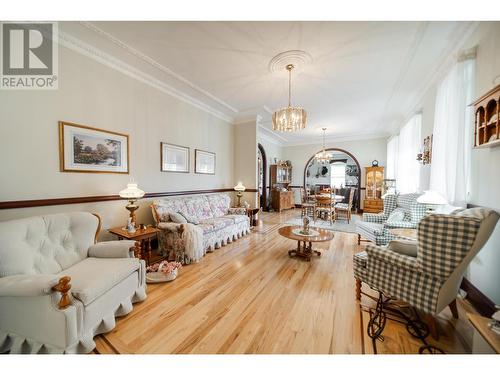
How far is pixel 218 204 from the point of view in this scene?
438 cm

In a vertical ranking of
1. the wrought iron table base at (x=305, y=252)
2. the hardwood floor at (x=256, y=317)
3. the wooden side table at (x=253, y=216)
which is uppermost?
the wooden side table at (x=253, y=216)

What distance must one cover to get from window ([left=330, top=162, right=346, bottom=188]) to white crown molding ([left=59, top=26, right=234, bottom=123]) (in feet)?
27.6

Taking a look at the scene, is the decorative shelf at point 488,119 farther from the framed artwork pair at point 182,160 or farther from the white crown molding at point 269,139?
the white crown molding at point 269,139

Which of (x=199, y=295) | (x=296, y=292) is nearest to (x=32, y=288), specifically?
(x=199, y=295)

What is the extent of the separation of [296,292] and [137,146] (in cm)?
329

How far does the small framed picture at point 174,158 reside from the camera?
3.59 m

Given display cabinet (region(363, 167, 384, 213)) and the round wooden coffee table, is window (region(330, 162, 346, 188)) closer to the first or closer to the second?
display cabinet (region(363, 167, 384, 213))

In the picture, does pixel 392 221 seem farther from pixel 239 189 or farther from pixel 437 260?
pixel 239 189

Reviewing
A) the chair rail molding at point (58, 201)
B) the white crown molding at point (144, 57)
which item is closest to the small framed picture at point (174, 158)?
the chair rail molding at point (58, 201)

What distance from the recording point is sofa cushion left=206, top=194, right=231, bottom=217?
4184mm

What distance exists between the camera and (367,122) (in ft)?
19.2

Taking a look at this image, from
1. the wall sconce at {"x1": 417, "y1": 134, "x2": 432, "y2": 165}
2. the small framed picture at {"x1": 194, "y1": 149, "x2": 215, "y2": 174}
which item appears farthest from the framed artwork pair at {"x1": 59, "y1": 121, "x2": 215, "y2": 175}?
the wall sconce at {"x1": 417, "y1": 134, "x2": 432, "y2": 165}

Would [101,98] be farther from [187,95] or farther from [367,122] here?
[367,122]

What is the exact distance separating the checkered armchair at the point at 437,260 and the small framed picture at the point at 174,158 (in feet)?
11.8
